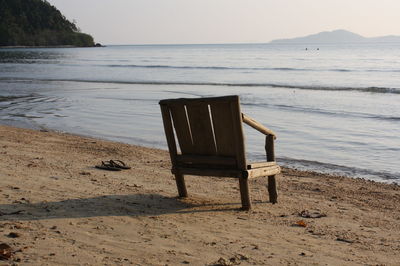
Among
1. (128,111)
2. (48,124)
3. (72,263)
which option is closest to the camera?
(72,263)

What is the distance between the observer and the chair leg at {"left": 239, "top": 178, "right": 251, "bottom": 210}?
19.5 ft

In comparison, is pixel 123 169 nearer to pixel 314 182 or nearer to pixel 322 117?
pixel 314 182

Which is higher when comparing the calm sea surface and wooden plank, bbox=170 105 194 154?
wooden plank, bbox=170 105 194 154

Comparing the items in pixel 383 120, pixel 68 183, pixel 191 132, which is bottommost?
pixel 383 120

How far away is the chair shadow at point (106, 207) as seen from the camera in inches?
209

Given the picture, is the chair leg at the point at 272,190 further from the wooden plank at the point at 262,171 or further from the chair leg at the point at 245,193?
the chair leg at the point at 245,193

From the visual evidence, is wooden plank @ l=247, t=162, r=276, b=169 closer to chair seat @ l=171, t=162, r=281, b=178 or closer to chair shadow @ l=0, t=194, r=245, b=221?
chair seat @ l=171, t=162, r=281, b=178

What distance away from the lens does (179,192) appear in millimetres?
6555

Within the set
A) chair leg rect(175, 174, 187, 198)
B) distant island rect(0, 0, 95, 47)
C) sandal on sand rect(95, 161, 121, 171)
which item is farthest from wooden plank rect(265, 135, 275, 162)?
distant island rect(0, 0, 95, 47)

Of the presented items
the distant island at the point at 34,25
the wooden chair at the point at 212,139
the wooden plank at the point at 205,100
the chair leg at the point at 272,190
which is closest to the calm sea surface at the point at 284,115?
the chair leg at the point at 272,190

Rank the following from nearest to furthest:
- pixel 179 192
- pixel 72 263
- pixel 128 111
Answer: pixel 72 263 → pixel 179 192 → pixel 128 111

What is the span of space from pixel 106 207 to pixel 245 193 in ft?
5.00

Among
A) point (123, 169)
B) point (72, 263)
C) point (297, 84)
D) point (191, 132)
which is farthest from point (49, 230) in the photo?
point (297, 84)

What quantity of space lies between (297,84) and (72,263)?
1072 inches
